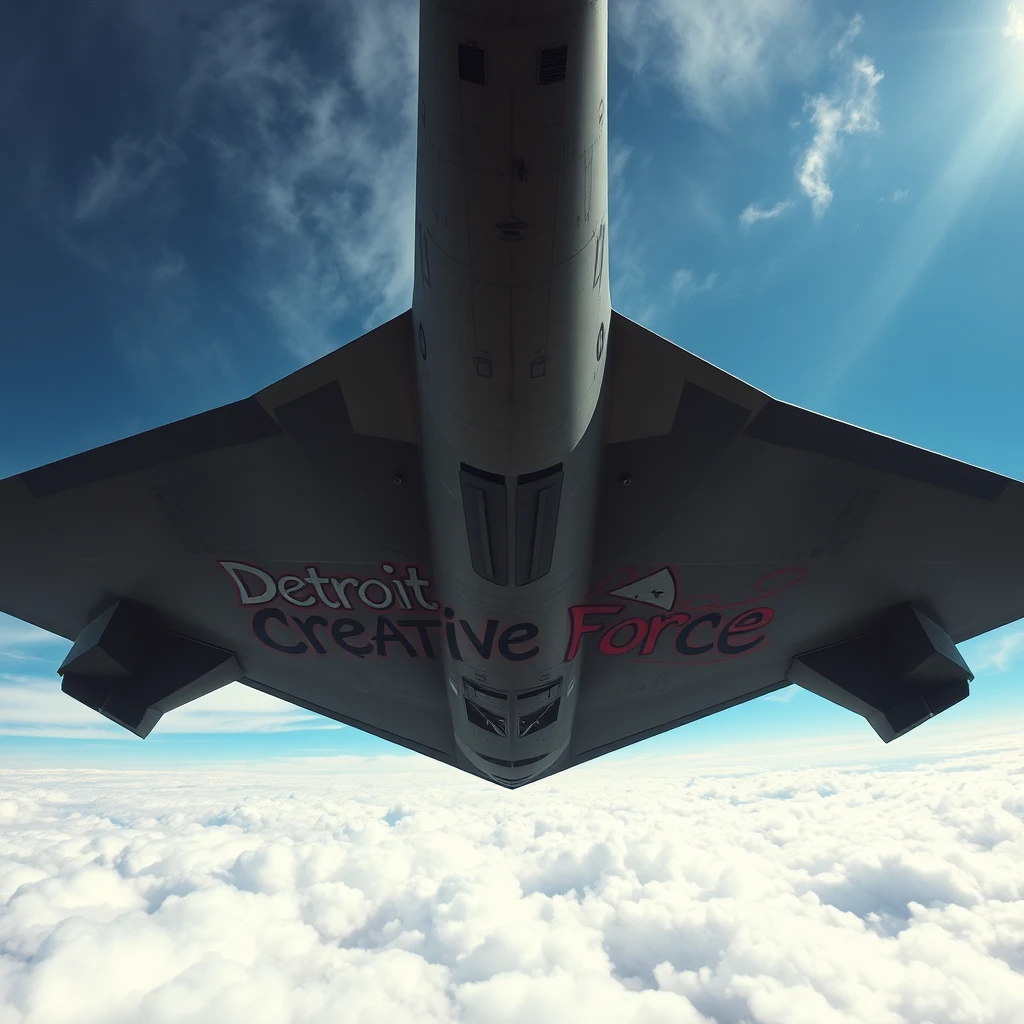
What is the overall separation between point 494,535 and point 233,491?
3719 mm

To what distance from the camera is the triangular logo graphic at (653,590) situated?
8.09 meters

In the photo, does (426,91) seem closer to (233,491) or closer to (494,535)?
(494,535)

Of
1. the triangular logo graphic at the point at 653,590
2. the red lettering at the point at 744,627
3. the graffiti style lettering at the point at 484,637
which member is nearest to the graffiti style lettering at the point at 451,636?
the graffiti style lettering at the point at 484,637

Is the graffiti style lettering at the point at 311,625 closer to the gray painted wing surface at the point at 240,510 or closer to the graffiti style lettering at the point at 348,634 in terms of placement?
the gray painted wing surface at the point at 240,510

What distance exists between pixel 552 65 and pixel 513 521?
3819 millimetres

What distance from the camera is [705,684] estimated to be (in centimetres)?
1081

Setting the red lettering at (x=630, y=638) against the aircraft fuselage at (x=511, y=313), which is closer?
the aircraft fuselage at (x=511, y=313)

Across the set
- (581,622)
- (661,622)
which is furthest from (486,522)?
(661,622)

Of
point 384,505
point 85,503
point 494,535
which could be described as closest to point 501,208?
point 494,535

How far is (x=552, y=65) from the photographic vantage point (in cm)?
331

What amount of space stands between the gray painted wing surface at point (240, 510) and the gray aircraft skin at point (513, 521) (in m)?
0.04

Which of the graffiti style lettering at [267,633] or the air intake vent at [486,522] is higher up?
the graffiti style lettering at [267,633]

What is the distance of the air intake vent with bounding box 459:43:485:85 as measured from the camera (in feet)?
10.7

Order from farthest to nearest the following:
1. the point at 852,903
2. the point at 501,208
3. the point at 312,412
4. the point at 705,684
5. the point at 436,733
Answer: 1. the point at 852,903
2. the point at 436,733
3. the point at 705,684
4. the point at 312,412
5. the point at 501,208
